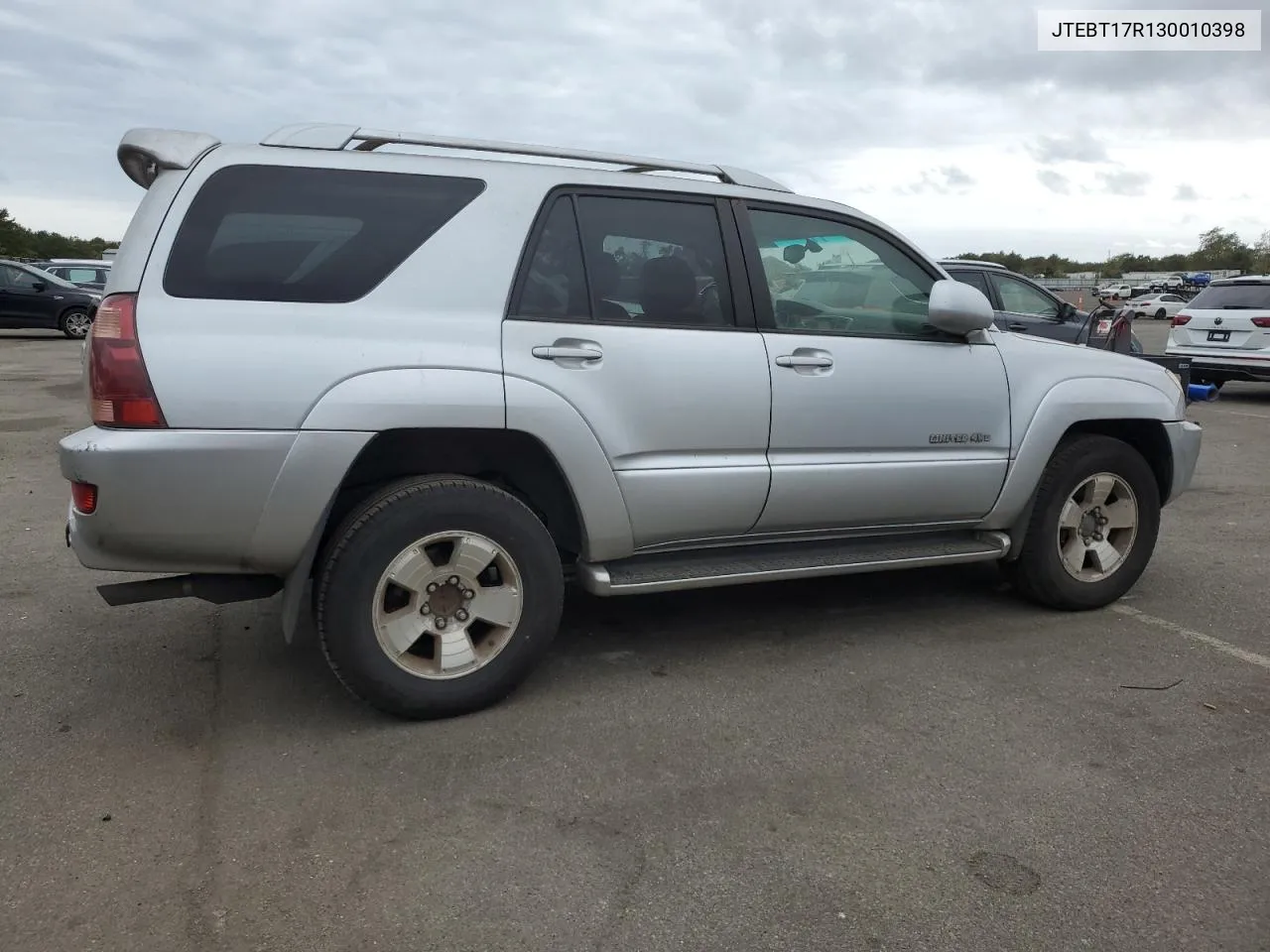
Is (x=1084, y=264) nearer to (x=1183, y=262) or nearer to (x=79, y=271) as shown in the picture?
(x=1183, y=262)

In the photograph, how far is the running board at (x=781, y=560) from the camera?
369cm

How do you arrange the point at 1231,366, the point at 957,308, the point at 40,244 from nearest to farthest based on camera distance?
1. the point at 957,308
2. the point at 1231,366
3. the point at 40,244

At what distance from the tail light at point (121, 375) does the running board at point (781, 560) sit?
5.02 ft

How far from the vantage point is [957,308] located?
406cm

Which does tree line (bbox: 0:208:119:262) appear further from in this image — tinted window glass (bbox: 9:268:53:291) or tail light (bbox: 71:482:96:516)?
tail light (bbox: 71:482:96:516)

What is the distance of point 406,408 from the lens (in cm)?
324

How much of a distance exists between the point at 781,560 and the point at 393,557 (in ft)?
4.94

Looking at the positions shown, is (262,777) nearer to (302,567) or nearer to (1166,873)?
(302,567)

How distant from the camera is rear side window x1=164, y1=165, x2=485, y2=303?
315 centimetres

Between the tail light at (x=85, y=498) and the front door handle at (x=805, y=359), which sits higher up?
the front door handle at (x=805, y=359)

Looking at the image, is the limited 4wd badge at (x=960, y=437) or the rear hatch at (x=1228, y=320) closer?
the limited 4wd badge at (x=960, y=437)

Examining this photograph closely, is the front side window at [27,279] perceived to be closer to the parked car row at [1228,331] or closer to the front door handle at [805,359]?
the parked car row at [1228,331]

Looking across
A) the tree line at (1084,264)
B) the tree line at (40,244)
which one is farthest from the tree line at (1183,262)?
the tree line at (40,244)

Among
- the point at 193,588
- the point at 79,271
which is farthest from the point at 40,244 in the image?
the point at 193,588
